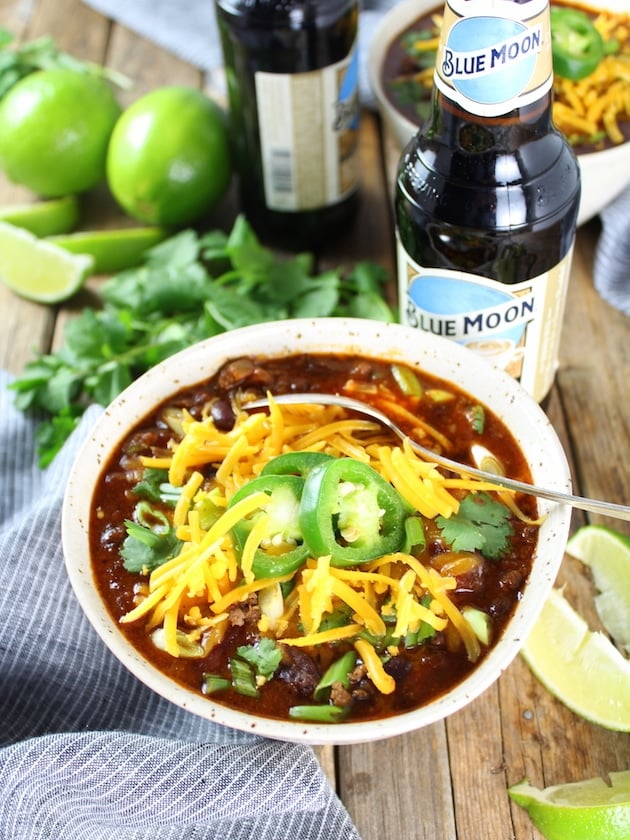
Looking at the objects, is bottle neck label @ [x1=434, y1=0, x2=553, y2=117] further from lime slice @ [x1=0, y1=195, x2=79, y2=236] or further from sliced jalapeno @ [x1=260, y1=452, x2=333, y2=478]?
lime slice @ [x1=0, y1=195, x2=79, y2=236]

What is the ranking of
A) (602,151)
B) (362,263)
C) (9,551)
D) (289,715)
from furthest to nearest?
(362,263) < (602,151) < (9,551) < (289,715)

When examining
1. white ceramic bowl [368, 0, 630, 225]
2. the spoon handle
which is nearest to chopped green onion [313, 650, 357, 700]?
the spoon handle

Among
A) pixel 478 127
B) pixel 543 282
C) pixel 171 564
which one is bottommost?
pixel 171 564

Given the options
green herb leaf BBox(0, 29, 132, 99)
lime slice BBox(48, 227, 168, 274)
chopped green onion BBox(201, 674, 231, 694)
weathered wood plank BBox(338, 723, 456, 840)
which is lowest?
weathered wood plank BBox(338, 723, 456, 840)

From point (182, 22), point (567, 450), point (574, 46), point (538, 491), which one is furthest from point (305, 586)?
point (182, 22)

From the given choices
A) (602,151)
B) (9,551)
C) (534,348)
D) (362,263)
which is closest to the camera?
(9,551)

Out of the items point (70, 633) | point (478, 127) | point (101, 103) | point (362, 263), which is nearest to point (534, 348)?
point (478, 127)

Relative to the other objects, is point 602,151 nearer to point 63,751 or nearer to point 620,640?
point 620,640
